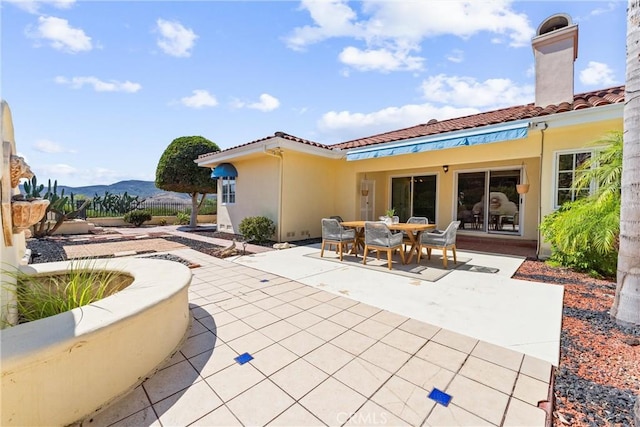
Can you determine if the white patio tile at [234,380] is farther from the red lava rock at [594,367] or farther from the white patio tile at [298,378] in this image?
the red lava rock at [594,367]

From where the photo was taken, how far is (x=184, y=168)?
1650cm

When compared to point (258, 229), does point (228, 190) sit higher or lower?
higher

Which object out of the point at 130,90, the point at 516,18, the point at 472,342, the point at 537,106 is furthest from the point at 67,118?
the point at 537,106

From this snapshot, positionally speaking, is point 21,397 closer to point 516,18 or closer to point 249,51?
point 249,51

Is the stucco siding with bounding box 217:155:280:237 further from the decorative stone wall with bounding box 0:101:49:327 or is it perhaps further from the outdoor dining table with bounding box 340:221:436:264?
the decorative stone wall with bounding box 0:101:49:327

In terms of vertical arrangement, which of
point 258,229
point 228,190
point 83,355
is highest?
point 228,190

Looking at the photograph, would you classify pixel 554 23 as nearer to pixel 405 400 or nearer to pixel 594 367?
pixel 594 367

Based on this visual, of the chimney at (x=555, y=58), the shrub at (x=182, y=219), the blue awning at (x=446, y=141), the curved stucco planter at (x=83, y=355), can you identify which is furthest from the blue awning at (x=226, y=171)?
the chimney at (x=555, y=58)

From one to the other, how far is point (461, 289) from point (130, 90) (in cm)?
1193

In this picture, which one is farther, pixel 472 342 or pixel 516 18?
pixel 516 18

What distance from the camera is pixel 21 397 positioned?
1.89 m

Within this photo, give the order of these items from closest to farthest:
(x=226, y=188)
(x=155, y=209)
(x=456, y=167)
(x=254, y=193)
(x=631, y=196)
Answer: (x=631, y=196)
(x=456, y=167)
(x=254, y=193)
(x=226, y=188)
(x=155, y=209)

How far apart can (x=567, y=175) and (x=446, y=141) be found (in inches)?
133

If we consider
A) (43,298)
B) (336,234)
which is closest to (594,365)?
(336,234)
